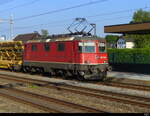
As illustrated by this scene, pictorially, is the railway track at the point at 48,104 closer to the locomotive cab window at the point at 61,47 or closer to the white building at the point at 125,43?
the locomotive cab window at the point at 61,47

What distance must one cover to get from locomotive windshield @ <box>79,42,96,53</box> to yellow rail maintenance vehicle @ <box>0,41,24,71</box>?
8340 millimetres

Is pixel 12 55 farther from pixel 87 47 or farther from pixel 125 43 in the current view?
pixel 125 43

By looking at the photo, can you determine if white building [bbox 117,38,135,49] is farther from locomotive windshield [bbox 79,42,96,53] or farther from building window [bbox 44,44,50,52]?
locomotive windshield [bbox 79,42,96,53]

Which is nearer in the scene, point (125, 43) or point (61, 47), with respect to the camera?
point (61, 47)

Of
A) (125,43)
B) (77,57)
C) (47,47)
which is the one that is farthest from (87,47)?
(125,43)

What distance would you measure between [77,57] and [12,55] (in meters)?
10.7

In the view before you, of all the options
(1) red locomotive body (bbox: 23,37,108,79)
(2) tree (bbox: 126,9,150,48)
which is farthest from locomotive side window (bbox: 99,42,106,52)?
(2) tree (bbox: 126,9,150,48)

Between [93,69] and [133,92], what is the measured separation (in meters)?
4.82

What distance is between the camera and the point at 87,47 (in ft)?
63.6

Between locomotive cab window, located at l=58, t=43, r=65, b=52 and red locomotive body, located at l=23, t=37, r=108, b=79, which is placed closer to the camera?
red locomotive body, located at l=23, t=37, r=108, b=79

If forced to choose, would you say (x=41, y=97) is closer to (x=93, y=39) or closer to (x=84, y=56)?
(x=84, y=56)

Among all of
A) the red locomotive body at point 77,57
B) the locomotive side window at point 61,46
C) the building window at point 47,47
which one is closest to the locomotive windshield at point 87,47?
the red locomotive body at point 77,57

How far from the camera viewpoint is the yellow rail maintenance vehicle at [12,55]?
85.9ft

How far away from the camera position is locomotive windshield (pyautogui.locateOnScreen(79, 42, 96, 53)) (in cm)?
1914
